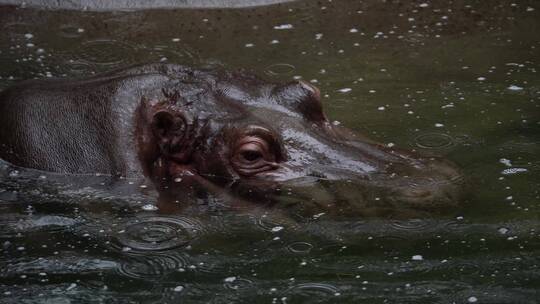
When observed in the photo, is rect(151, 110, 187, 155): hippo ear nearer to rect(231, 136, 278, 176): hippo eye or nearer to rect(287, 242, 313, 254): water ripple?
rect(231, 136, 278, 176): hippo eye

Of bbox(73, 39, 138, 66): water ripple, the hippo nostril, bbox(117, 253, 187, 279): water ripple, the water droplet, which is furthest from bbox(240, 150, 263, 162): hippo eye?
bbox(73, 39, 138, 66): water ripple

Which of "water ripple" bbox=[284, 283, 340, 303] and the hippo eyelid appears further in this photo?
the hippo eyelid

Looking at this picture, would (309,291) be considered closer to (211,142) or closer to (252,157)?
(252,157)

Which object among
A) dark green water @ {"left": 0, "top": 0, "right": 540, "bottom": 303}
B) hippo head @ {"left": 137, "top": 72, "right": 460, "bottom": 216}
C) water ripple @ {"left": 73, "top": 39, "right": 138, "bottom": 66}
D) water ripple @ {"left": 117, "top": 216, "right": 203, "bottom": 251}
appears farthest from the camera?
water ripple @ {"left": 73, "top": 39, "right": 138, "bottom": 66}

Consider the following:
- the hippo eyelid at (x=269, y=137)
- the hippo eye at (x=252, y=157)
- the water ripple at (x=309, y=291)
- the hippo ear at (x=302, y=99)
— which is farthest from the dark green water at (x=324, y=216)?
the hippo ear at (x=302, y=99)

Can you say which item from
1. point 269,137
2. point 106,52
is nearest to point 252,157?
point 269,137

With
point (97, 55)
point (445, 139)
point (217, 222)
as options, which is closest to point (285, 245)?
point (217, 222)

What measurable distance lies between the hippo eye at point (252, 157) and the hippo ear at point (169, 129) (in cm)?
35

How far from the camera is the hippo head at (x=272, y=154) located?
5.33m

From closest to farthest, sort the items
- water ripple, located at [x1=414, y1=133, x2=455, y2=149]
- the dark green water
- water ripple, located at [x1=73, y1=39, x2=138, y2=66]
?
the dark green water < water ripple, located at [x1=414, y1=133, x2=455, y2=149] < water ripple, located at [x1=73, y1=39, x2=138, y2=66]

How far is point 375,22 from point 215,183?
3726mm

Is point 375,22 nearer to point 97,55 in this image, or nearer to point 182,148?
point 97,55

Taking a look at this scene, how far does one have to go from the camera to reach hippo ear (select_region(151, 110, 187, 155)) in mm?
5594

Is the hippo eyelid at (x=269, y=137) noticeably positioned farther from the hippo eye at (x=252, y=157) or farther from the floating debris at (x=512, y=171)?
the floating debris at (x=512, y=171)
